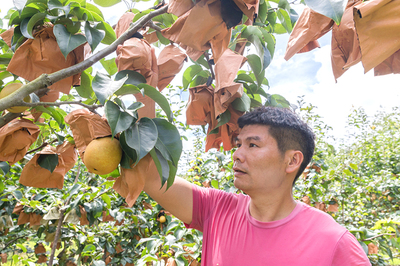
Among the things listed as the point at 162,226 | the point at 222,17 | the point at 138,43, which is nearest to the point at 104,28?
the point at 138,43

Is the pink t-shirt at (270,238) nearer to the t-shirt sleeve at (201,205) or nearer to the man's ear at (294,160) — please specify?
the t-shirt sleeve at (201,205)

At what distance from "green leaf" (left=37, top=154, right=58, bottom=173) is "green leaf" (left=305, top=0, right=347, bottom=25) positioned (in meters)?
1.16

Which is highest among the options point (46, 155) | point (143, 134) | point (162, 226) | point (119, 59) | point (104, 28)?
point (104, 28)

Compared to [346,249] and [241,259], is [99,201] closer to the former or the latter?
[241,259]

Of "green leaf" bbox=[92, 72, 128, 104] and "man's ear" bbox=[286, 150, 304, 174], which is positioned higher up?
"green leaf" bbox=[92, 72, 128, 104]

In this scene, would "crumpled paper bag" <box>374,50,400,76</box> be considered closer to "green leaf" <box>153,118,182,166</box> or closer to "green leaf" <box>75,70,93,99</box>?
"green leaf" <box>153,118,182,166</box>

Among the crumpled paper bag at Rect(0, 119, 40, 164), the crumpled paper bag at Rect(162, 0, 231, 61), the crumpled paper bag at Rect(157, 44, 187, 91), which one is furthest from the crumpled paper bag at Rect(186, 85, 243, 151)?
the crumpled paper bag at Rect(0, 119, 40, 164)

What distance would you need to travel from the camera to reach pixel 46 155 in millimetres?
1204

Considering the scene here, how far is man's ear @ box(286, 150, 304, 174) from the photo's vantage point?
4.71 feet

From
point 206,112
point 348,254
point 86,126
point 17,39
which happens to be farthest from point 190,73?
point 348,254

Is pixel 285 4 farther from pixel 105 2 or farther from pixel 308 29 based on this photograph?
pixel 105 2

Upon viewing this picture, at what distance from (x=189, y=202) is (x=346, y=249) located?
2.47 ft

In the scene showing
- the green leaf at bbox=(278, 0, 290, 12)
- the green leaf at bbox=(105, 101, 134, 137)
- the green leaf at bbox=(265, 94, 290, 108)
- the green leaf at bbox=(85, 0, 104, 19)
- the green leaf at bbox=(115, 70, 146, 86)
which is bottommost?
the green leaf at bbox=(105, 101, 134, 137)

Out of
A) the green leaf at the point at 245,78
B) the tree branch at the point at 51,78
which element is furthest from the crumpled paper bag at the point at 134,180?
the green leaf at the point at 245,78
